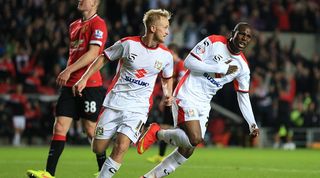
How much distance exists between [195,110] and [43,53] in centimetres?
1231

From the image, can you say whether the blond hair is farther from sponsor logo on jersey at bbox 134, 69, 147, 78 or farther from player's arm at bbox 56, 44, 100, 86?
player's arm at bbox 56, 44, 100, 86

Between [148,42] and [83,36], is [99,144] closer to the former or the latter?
[148,42]

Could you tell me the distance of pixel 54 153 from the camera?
30.2 ft

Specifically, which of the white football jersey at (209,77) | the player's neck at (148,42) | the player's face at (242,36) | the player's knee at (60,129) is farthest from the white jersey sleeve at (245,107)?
the player's knee at (60,129)

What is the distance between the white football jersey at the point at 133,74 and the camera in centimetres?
862

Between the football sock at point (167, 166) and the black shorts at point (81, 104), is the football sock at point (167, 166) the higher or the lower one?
the lower one

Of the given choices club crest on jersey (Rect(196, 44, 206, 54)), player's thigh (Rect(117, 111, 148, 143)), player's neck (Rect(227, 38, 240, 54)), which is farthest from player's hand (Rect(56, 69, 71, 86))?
player's neck (Rect(227, 38, 240, 54))

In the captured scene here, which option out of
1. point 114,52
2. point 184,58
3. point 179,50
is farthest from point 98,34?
point 179,50

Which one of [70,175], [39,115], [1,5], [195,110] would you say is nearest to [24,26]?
[1,5]

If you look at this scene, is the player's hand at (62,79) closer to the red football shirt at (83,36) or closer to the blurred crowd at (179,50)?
the red football shirt at (83,36)

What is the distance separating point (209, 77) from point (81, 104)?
157cm

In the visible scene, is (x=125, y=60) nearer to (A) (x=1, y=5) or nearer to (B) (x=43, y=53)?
(B) (x=43, y=53)

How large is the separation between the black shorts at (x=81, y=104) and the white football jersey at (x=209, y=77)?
99cm

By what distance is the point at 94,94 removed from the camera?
974 centimetres
